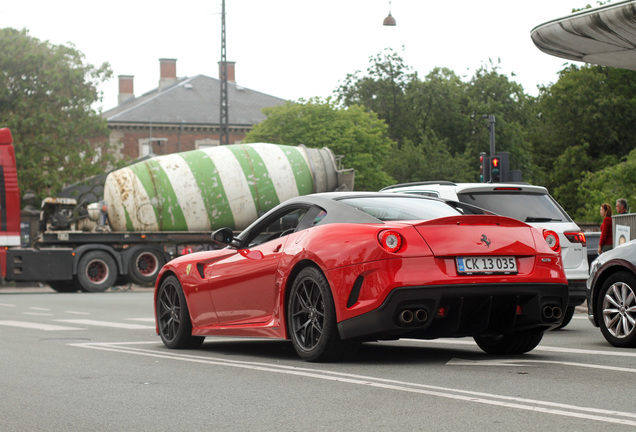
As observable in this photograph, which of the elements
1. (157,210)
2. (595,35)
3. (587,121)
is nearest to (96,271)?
(157,210)

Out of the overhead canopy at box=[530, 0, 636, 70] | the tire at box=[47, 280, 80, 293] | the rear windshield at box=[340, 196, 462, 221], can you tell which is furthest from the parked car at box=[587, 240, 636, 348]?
the tire at box=[47, 280, 80, 293]

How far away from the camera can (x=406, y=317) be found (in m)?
7.52

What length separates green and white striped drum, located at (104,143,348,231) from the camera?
30703 millimetres

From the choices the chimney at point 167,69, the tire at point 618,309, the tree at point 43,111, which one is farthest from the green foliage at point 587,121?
the tire at point 618,309

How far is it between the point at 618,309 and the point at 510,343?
5.11 ft

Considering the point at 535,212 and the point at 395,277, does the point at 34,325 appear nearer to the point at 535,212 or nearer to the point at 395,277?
the point at 535,212

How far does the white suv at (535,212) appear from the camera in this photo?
11781 millimetres

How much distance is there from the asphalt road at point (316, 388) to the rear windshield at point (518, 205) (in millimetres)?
1671

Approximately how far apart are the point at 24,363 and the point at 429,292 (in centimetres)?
377

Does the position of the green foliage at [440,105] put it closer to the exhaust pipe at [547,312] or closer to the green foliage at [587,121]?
the green foliage at [587,121]

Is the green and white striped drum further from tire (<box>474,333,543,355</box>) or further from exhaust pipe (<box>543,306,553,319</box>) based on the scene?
exhaust pipe (<box>543,306,553,319</box>)

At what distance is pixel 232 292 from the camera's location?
9156 millimetres

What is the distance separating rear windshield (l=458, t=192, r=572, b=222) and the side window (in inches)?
128

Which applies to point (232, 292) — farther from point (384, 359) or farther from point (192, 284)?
point (384, 359)
